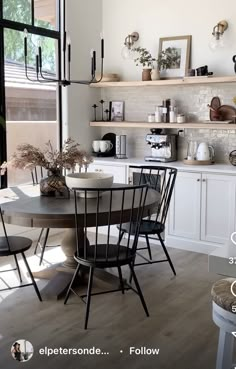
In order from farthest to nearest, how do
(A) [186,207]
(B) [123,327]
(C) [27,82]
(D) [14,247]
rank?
(C) [27,82] → (A) [186,207] → (D) [14,247] → (B) [123,327]

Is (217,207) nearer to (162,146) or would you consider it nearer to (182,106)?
(162,146)

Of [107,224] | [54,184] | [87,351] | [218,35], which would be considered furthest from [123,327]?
[218,35]

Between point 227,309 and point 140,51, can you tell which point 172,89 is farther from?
point 227,309

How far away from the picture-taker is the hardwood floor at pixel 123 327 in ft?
8.56

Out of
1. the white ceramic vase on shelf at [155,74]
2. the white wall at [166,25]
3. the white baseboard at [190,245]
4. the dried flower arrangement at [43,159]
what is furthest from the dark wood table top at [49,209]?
the white wall at [166,25]

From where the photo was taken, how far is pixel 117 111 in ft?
18.8

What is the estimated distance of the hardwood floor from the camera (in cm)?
261

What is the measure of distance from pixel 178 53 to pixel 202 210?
1804 mm

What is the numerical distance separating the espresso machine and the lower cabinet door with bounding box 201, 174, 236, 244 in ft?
2.23

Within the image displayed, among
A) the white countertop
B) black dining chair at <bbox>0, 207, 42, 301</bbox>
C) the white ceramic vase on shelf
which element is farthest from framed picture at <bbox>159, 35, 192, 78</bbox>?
black dining chair at <bbox>0, 207, 42, 301</bbox>

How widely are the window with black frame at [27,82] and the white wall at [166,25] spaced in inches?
29.0

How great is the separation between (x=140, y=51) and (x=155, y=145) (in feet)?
3.66

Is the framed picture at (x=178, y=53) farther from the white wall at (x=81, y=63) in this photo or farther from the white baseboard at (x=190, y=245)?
the white baseboard at (x=190, y=245)

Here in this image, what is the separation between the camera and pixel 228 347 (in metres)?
2.02
